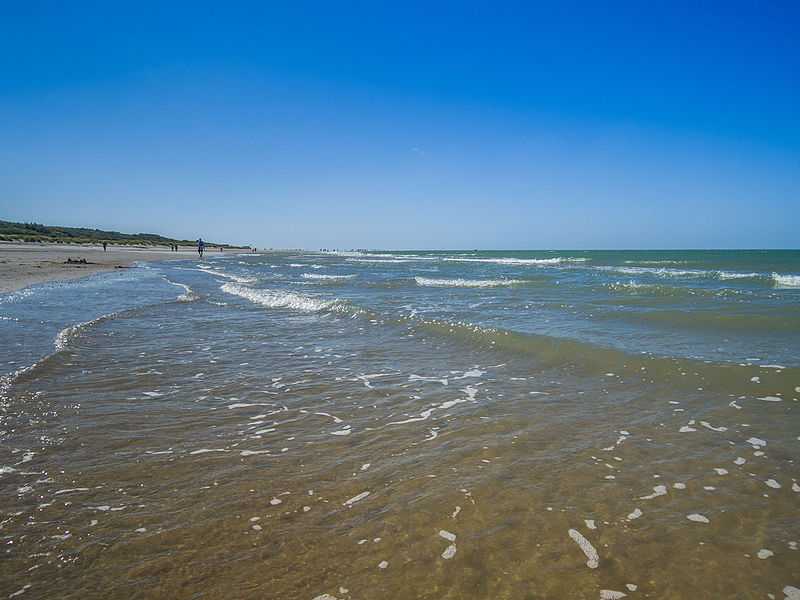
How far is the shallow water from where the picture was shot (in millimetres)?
2996

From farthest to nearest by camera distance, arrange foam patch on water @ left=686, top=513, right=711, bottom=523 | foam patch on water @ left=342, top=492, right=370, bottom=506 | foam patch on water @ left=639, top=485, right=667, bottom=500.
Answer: foam patch on water @ left=639, top=485, right=667, bottom=500
foam patch on water @ left=342, top=492, right=370, bottom=506
foam patch on water @ left=686, top=513, right=711, bottom=523

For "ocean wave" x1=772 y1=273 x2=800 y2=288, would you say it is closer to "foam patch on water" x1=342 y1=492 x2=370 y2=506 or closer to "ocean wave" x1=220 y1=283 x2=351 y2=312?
"ocean wave" x1=220 y1=283 x2=351 y2=312

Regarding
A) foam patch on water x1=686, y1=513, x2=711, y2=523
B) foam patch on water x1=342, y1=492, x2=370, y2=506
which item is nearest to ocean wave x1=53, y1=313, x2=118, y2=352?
foam patch on water x1=342, y1=492, x2=370, y2=506

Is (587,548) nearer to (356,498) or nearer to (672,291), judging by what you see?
(356,498)

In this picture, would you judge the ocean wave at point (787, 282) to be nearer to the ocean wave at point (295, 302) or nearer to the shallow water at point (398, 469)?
the shallow water at point (398, 469)

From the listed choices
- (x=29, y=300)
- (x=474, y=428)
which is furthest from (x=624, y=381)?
(x=29, y=300)

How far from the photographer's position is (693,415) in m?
6.02

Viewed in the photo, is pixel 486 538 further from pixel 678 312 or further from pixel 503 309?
pixel 678 312

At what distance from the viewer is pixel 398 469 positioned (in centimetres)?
445

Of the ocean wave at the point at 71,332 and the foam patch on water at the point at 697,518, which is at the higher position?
the ocean wave at the point at 71,332

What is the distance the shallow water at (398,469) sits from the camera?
9.83 feet

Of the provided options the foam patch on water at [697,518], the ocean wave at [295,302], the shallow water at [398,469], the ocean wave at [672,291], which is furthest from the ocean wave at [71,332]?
the ocean wave at [672,291]

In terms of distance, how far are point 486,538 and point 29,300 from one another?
19.4 meters

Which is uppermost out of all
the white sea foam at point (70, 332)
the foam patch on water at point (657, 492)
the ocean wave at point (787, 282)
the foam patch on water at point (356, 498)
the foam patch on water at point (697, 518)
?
the ocean wave at point (787, 282)
